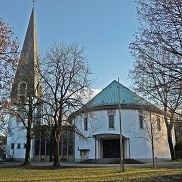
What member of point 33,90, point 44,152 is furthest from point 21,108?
point 44,152

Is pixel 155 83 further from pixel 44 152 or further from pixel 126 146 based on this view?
pixel 44 152

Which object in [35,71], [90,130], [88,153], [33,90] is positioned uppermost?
[35,71]

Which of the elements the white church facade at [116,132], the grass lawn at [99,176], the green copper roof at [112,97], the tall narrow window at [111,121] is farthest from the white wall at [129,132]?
the grass lawn at [99,176]

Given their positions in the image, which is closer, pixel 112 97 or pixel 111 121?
pixel 111 121

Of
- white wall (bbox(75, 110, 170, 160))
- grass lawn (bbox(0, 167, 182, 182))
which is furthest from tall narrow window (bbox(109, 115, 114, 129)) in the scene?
grass lawn (bbox(0, 167, 182, 182))

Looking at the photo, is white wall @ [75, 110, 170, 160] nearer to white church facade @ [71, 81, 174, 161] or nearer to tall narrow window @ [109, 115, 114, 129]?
white church facade @ [71, 81, 174, 161]

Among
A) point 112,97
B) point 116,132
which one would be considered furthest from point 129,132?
point 112,97

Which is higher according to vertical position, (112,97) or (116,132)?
(112,97)

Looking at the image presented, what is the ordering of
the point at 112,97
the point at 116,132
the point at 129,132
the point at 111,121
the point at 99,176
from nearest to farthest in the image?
the point at 99,176
the point at 116,132
the point at 129,132
the point at 111,121
the point at 112,97

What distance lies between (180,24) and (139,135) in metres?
34.8

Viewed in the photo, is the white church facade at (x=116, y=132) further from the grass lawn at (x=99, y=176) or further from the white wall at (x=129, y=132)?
the grass lawn at (x=99, y=176)

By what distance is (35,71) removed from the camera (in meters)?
31.8

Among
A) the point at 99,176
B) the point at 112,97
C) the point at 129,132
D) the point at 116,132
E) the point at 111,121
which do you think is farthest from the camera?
the point at 112,97

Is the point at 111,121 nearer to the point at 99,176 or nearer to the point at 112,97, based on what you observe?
the point at 112,97
